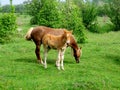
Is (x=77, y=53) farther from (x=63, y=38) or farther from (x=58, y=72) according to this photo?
(x=58, y=72)

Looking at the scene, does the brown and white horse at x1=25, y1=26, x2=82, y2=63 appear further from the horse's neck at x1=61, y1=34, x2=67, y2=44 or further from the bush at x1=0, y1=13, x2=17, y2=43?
the bush at x1=0, y1=13, x2=17, y2=43

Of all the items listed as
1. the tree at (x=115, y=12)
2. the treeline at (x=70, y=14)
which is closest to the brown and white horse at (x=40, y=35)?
the treeline at (x=70, y=14)

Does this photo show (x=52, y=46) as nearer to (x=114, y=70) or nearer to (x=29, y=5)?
(x=114, y=70)

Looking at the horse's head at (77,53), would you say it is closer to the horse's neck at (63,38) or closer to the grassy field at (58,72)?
the grassy field at (58,72)

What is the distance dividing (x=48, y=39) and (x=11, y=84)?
344cm

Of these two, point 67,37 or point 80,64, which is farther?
point 80,64

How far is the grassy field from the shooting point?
11.2m

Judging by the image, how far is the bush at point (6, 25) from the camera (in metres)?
22.1

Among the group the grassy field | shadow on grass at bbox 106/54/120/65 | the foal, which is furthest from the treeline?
the foal

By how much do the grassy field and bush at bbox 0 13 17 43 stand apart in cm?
362

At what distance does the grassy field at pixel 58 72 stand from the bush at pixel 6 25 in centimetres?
362

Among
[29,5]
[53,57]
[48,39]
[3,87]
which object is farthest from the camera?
[29,5]

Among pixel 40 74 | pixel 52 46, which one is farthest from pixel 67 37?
pixel 40 74

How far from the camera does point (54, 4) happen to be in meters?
28.1
